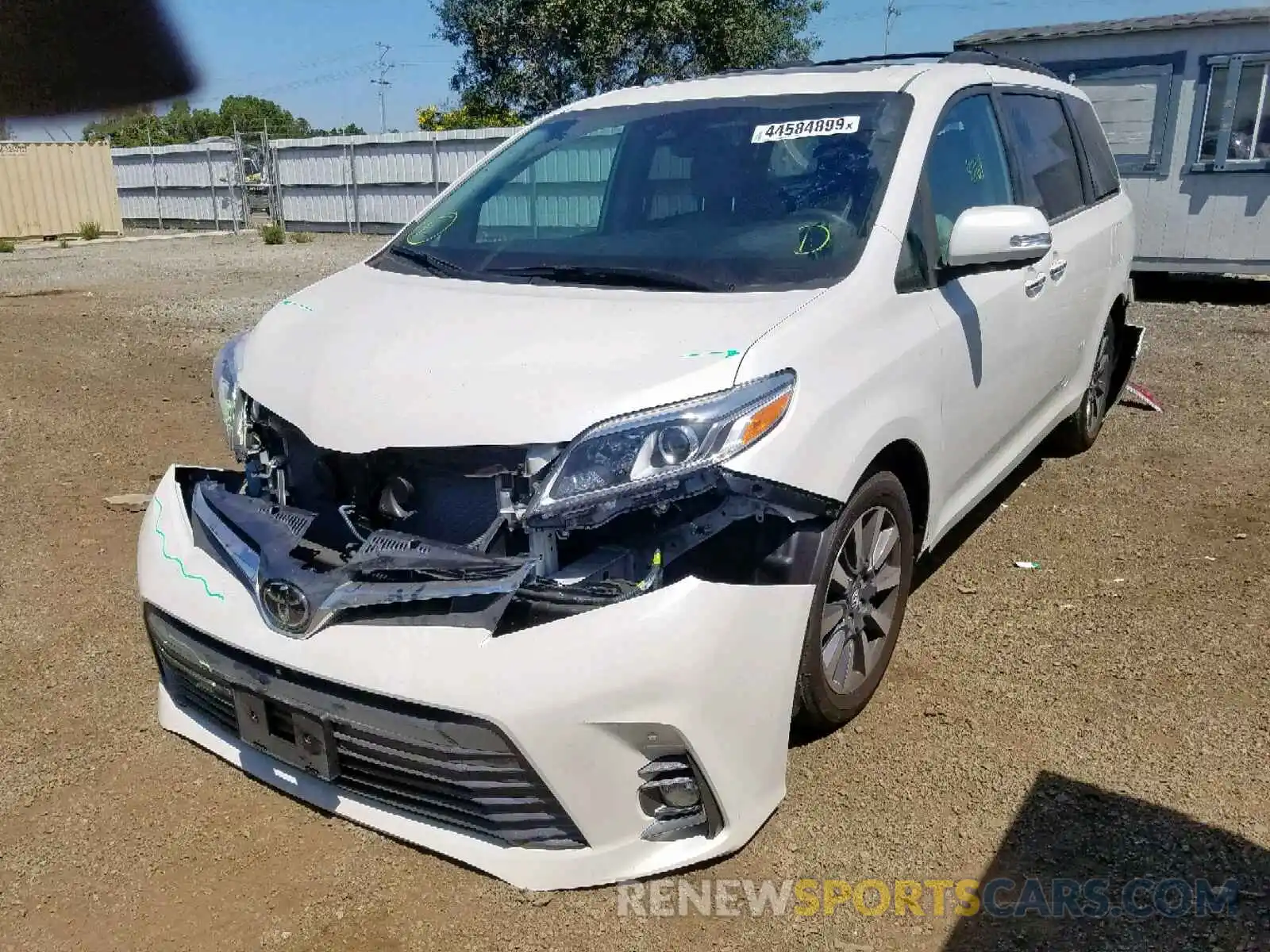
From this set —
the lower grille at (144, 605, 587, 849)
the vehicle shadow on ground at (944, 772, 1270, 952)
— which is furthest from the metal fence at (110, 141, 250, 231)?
the vehicle shadow on ground at (944, 772, 1270, 952)

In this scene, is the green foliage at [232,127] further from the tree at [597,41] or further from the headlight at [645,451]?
the headlight at [645,451]

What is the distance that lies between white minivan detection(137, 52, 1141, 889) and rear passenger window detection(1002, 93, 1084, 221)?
2.56ft

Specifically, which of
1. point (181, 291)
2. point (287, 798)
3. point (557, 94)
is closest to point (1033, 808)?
point (287, 798)

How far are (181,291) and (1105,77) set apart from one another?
10777 mm

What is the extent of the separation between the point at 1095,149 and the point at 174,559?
4.69 metres

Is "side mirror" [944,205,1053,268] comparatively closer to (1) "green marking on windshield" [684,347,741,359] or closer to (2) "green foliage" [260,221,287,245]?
(1) "green marking on windshield" [684,347,741,359]

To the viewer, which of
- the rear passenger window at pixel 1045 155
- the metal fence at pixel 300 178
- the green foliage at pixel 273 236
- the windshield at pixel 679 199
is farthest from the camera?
the green foliage at pixel 273 236

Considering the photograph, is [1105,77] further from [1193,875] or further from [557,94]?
[557,94]

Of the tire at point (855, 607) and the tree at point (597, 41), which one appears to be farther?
the tree at point (597, 41)

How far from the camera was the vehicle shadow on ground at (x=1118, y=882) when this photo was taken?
225 cm

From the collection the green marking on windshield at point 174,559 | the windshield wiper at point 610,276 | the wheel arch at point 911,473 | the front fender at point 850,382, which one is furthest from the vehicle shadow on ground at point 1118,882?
the green marking on windshield at point 174,559

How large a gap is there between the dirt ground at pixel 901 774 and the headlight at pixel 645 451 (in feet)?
3.19

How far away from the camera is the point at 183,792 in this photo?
9.30 feet

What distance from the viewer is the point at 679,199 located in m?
3.38
